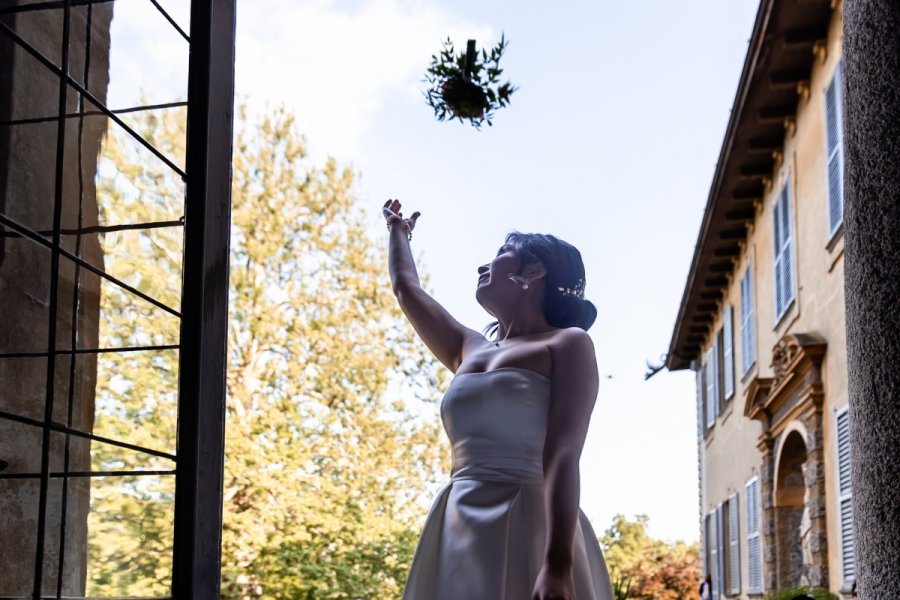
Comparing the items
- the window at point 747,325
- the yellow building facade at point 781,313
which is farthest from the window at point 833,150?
the window at point 747,325

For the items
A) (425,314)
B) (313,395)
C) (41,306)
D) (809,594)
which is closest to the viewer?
(425,314)

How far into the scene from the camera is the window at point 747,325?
1561 centimetres

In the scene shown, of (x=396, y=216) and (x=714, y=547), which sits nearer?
(x=396, y=216)

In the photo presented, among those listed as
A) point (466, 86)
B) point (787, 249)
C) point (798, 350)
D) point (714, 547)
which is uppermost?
point (787, 249)

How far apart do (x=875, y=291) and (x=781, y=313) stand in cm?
1167

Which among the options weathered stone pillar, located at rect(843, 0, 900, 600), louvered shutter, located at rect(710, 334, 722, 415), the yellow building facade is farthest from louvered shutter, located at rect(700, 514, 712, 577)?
weathered stone pillar, located at rect(843, 0, 900, 600)

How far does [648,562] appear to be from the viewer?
35.2m

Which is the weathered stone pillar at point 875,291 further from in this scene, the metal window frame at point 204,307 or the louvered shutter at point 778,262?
the louvered shutter at point 778,262

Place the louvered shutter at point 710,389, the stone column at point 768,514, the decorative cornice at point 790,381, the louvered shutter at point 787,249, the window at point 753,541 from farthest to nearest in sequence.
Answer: the louvered shutter at point 710,389 → the window at point 753,541 → the stone column at point 768,514 → the louvered shutter at point 787,249 → the decorative cornice at point 790,381

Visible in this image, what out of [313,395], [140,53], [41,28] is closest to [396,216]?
[41,28]

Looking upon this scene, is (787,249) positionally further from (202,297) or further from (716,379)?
(202,297)

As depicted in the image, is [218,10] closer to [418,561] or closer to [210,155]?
[210,155]

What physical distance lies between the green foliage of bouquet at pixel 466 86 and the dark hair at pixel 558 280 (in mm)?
601

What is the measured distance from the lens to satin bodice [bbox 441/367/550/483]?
259 centimetres
